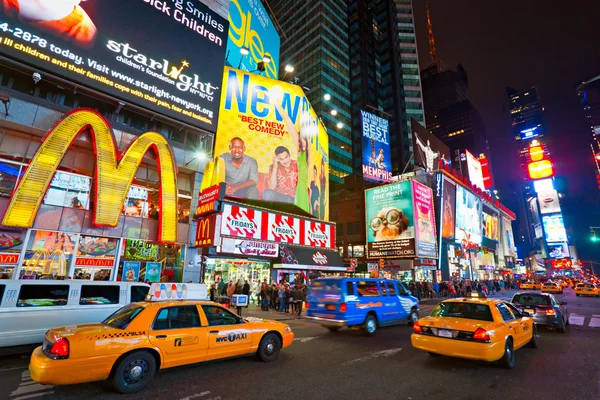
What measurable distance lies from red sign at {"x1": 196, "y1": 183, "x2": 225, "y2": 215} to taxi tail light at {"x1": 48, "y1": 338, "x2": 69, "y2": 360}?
1246cm

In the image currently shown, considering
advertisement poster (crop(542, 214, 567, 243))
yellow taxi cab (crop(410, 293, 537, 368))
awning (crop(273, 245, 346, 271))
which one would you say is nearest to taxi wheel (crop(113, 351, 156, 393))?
yellow taxi cab (crop(410, 293, 537, 368))

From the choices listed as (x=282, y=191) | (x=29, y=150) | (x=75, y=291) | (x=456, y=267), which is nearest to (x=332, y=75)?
(x=456, y=267)

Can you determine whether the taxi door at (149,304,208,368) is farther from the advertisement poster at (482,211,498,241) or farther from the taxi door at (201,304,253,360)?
the advertisement poster at (482,211,498,241)

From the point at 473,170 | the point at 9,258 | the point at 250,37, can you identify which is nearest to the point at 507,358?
the point at 9,258

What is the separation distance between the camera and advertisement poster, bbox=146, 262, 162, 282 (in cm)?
1767

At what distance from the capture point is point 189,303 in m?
6.43

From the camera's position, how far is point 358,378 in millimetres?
6113

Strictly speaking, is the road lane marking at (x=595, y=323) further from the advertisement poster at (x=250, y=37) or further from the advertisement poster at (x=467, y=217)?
the advertisement poster at (x=467, y=217)

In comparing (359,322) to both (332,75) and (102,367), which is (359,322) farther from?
(332,75)

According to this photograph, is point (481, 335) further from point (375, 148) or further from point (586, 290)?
point (586, 290)

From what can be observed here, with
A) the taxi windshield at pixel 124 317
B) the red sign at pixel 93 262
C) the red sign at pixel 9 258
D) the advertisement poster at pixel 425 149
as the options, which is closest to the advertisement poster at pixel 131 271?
the red sign at pixel 93 262

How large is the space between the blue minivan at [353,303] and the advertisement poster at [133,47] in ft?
46.3

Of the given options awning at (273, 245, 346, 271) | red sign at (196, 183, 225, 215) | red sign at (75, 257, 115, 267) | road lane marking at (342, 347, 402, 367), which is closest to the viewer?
road lane marking at (342, 347, 402, 367)

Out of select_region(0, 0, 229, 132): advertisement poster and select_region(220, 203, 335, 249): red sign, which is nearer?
select_region(0, 0, 229, 132): advertisement poster
